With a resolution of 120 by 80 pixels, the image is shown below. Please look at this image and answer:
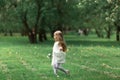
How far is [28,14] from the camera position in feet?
138

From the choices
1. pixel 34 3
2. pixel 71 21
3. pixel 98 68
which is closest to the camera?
pixel 98 68

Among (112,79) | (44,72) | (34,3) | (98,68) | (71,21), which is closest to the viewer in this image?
(112,79)

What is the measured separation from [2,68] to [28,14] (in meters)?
25.1

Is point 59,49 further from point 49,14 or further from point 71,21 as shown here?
point 71,21

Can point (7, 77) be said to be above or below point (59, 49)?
below

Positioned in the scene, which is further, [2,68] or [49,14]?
[49,14]

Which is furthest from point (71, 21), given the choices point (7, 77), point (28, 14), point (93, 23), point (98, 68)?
point (7, 77)

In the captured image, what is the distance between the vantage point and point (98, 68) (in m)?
17.1

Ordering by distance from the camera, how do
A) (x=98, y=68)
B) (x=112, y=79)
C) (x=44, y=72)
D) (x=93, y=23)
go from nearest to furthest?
(x=112, y=79) → (x=44, y=72) → (x=98, y=68) → (x=93, y=23)

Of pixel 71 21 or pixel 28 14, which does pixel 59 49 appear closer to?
pixel 28 14

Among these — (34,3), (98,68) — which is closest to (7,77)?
(98,68)

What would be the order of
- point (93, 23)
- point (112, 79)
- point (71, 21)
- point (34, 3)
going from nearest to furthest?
point (112, 79)
point (34, 3)
point (71, 21)
point (93, 23)

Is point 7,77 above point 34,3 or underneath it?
underneath

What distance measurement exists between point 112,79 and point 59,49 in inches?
87.8
